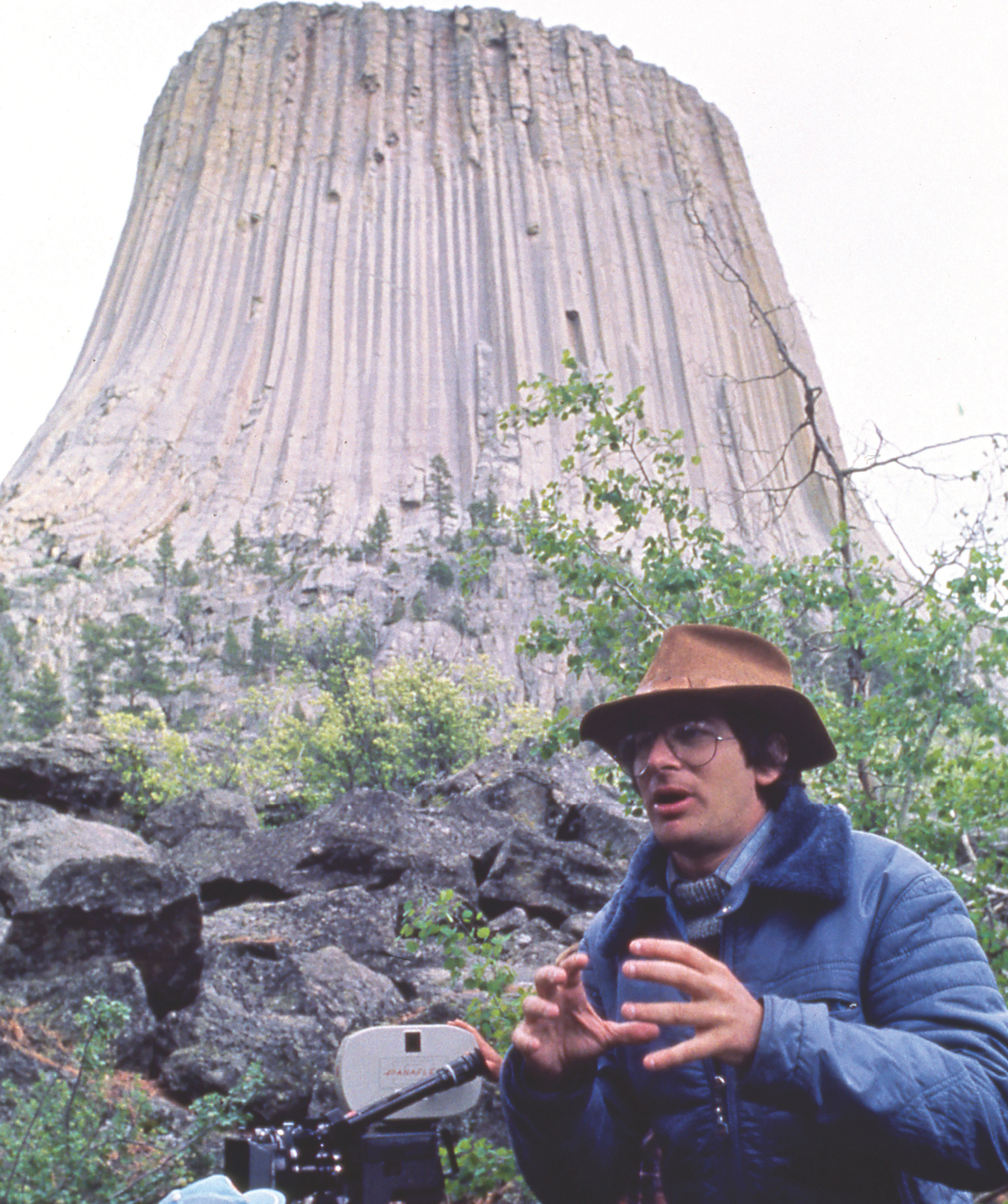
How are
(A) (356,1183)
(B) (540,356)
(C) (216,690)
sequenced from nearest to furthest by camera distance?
(A) (356,1183), (C) (216,690), (B) (540,356)

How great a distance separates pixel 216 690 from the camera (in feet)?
131

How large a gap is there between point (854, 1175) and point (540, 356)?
165ft

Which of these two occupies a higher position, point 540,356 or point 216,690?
point 540,356

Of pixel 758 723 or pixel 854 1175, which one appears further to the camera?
pixel 758 723

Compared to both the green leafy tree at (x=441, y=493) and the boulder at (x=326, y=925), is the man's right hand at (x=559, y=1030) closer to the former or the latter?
the boulder at (x=326, y=925)

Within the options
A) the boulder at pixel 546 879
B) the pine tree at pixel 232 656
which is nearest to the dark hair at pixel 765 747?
the boulder at pixel 546 879

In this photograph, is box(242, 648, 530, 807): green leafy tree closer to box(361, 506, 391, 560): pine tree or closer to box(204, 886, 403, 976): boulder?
box(204, 886, 403, 976): boulder

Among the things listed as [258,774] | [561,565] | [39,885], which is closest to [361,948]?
[39,885]

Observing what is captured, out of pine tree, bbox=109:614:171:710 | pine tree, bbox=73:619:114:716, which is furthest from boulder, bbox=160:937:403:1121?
pine tree, bbox=109:614:171:710

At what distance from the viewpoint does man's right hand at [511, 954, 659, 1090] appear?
1.62 meters

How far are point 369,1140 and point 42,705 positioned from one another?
3323cm

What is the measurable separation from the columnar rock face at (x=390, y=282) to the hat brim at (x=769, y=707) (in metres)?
43.1

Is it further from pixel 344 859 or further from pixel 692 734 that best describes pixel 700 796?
pixel 344 859

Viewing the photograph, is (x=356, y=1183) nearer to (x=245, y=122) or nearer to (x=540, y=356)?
(x=540, y=356)
